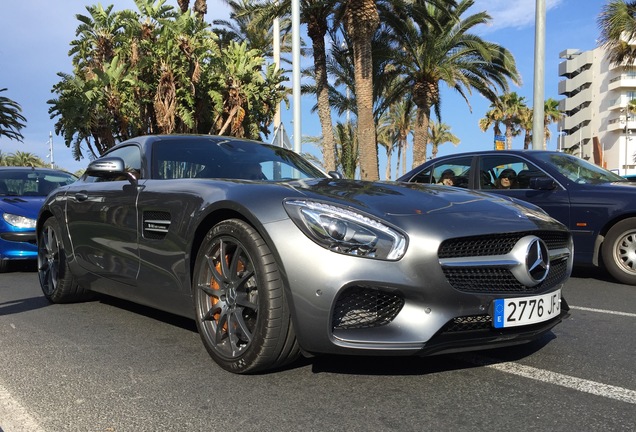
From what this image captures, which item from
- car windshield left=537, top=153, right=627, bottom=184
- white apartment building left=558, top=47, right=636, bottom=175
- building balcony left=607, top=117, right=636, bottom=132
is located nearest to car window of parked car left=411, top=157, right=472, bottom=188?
car windshield left=537, top=153, right=627, bottom=184

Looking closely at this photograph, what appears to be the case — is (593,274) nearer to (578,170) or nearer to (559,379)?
(578,170)

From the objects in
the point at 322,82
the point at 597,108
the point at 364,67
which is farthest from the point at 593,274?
the point at 597,108

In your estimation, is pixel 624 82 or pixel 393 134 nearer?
pixel 393 134

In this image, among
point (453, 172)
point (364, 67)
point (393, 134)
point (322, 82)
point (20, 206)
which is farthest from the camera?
point (393, 134)

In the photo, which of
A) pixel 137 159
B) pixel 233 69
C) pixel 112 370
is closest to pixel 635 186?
pixel 137 159

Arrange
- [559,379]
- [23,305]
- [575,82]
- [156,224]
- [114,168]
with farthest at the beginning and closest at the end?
[575,82]
[23,305]
[114,168]
[156,224]
[559,379]

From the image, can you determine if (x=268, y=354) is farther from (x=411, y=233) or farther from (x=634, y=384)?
(x=634, y=384)

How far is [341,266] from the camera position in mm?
2758

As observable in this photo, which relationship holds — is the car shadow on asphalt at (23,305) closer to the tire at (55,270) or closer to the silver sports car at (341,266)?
the tire at (55,270)

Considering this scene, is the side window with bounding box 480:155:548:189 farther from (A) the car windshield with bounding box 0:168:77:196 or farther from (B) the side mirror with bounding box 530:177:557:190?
(A) the car windshield with bounding box 0:168:77:196

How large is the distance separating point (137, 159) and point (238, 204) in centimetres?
164

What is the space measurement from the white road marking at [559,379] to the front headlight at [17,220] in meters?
6.16

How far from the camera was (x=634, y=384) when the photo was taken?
118 inches

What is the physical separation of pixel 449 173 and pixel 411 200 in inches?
181
